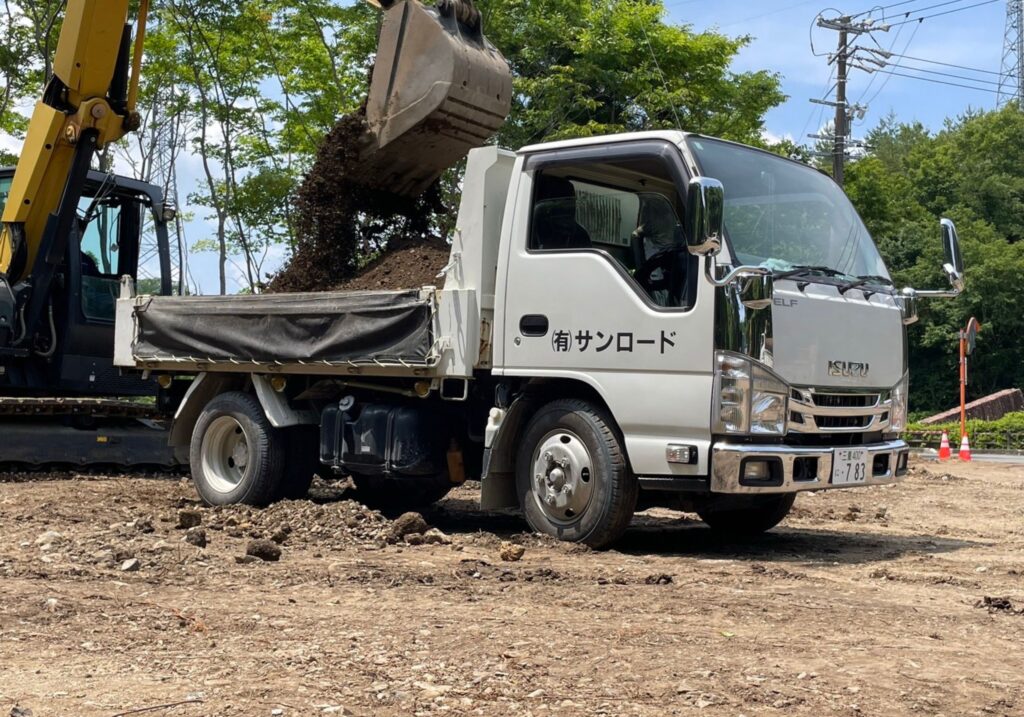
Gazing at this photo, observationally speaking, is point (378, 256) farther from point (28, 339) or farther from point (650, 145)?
point (28, 339)

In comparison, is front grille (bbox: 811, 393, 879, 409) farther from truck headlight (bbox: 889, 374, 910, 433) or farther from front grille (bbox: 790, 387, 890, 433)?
truck headlight (bbox: 889, 374, 910, 433)

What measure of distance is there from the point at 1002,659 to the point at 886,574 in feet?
7.27

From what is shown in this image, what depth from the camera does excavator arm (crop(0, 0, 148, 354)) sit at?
40.2 feet

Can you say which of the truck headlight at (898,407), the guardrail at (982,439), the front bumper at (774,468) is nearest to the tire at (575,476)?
the front bumper at (774,468)

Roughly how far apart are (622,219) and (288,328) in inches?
110

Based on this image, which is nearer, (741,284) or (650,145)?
(741,284)

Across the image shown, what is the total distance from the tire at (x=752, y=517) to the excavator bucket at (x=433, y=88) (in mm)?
3501

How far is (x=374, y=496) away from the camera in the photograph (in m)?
11.0

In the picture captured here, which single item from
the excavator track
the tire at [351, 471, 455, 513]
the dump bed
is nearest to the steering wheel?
the dump bed

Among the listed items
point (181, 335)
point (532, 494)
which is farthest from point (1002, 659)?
point (181, 335)

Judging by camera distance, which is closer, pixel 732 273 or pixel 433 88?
pixel 732 273

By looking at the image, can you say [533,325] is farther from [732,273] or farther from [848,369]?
[848,369]

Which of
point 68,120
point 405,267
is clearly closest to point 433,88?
point 405,267

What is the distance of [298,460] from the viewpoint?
10.0 meters
